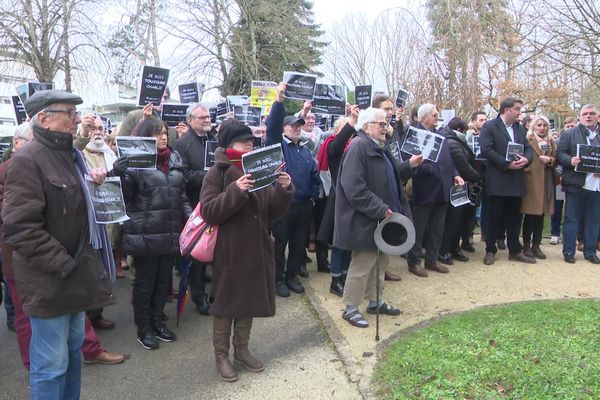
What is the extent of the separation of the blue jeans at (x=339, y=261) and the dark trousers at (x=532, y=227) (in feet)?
10.3

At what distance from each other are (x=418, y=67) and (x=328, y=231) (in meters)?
11.0

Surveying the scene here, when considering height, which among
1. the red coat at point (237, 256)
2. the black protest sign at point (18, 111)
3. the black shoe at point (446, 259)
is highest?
the black protest sign at point (18, 111)

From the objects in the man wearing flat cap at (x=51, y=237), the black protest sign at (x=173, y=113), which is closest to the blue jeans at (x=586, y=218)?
the black protest sign at (x=173, y=113)

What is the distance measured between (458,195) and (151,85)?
4097mm

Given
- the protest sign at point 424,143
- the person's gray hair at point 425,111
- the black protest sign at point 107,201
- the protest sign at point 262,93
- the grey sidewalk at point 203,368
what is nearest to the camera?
the black protest sign at point 107,201

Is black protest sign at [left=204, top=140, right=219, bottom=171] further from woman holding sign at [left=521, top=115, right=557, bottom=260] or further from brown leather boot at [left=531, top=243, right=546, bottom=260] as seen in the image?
brown leather boot at [left=531, top=243, right=546, bottom=260]

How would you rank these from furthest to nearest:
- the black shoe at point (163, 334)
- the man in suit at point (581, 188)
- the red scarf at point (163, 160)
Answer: the man in suit at point (581, 188) < the black shoe at point (163, 334) < the red scarf at point (163, 160)

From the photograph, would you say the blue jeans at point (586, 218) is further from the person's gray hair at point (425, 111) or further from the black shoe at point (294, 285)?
the black shoe at point (294, 285)

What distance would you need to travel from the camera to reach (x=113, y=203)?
359 centimetres

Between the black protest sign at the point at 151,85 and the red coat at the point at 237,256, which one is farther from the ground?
the black protest sign at the point at 151,85

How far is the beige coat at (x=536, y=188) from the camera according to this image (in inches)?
280

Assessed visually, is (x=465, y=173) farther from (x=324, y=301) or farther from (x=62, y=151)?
(x=62, y=151)

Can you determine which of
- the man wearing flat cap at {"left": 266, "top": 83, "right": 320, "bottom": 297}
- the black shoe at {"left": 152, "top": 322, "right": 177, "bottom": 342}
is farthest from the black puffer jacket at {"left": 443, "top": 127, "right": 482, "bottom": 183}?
the black shoe at {"left": 152, "top": 322, "right": 177, "bottom": 342}

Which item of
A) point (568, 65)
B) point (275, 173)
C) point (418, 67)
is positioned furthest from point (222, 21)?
point (275, 173)
